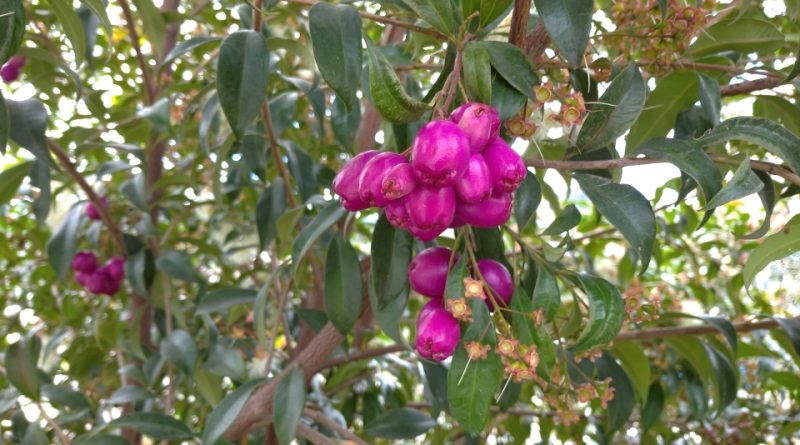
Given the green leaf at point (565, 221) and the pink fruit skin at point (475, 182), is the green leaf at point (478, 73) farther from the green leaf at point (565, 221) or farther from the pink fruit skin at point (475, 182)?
the green leaf at point (565, 221)

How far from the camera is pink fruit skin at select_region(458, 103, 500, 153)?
603 millimetres

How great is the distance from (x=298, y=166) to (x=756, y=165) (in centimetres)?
76

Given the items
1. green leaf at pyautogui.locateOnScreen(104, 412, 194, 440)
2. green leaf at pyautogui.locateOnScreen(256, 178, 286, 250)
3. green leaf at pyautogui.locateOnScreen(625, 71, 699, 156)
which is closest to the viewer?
green leaf at pyautogui.locateOnScreen(625, 71, 699, 156)

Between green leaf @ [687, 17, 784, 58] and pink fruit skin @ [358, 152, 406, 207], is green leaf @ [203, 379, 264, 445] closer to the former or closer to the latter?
pink fruit skin @ [358, 152, 406, 207]

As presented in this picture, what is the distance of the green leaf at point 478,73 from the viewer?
642mm

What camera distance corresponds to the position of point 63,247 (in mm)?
1359

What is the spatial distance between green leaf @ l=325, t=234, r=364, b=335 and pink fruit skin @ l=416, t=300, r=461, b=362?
11.2 inches

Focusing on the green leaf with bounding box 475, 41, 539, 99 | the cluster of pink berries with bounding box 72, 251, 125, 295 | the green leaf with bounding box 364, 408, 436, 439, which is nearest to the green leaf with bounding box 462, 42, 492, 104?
the green leaf with bounding box 475, 41, 539, 99

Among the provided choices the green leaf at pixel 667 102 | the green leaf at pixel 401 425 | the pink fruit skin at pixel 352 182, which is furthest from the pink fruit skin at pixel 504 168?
the green leaf at pixel 401 425

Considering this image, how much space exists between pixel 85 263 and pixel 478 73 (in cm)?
120

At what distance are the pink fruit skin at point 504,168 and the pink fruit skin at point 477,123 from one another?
0.7 inches

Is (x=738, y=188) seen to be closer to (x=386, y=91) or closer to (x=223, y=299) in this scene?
(x=386, y=91)

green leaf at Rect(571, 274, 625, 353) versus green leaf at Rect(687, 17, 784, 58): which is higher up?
green leaf at Rect(687, 17, 784, 58)

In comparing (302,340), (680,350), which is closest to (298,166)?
(302,340)
